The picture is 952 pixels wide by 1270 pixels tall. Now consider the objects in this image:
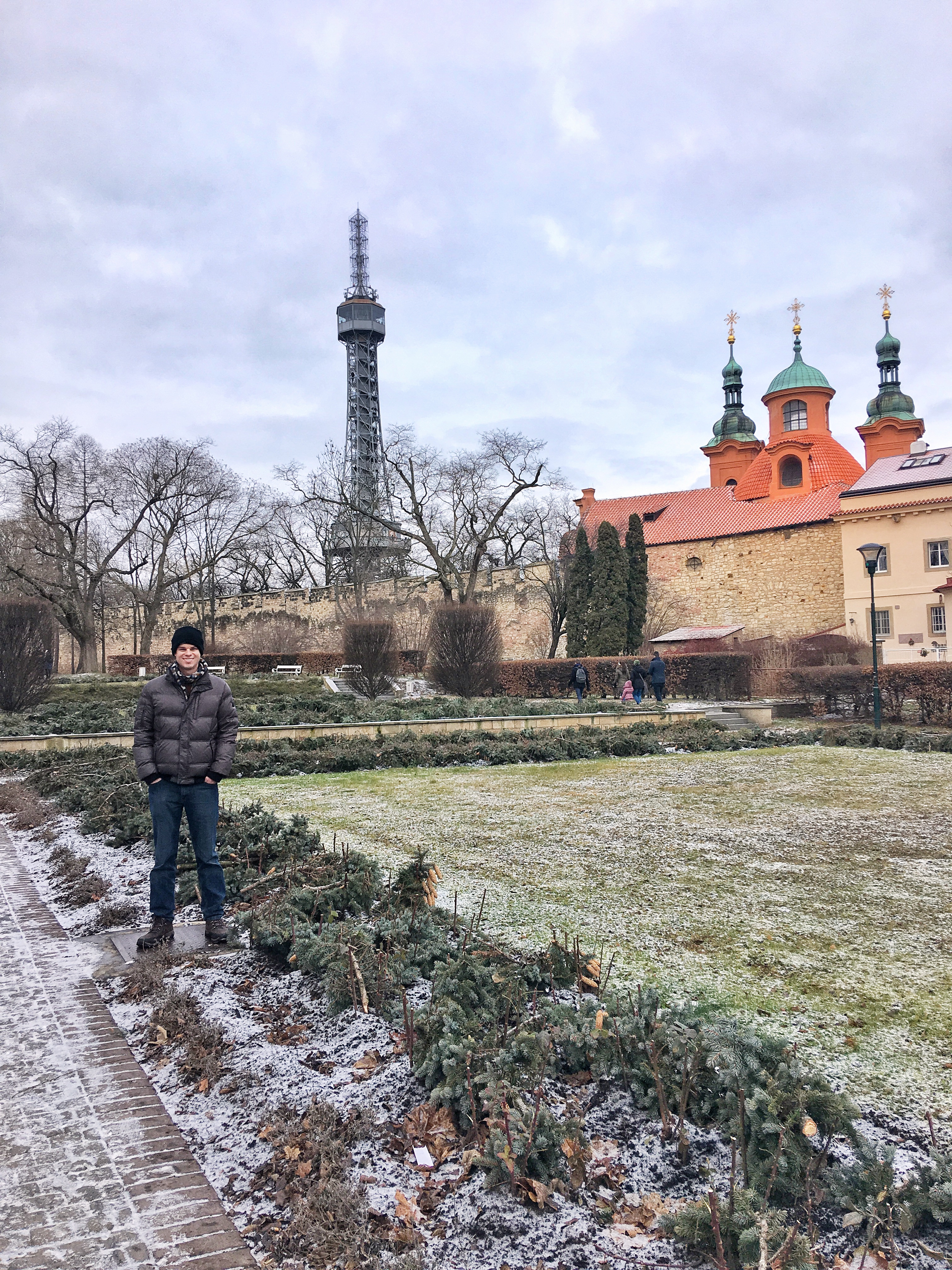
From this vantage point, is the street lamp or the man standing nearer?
the man standing

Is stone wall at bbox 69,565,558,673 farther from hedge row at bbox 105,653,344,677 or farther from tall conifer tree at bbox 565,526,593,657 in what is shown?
tall conifer tree at bbox 565,526,593,657

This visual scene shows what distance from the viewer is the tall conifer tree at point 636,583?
3119 cm

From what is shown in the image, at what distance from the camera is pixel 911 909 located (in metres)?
4.43

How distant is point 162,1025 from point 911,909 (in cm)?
372

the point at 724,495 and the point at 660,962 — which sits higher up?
the point at 724,495

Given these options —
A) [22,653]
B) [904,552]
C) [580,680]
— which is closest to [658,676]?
[580,680]

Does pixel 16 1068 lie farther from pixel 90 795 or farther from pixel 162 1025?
pixel 90 795

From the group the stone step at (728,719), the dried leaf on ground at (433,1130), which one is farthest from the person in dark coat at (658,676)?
the dried leaf on ground at (433,1130)

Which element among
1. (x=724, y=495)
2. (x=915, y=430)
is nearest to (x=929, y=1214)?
(x=724, y=495)

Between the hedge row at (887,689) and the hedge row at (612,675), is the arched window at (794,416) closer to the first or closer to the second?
the hedge row at (612,675)

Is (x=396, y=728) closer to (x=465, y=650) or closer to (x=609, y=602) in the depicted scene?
(x=465, y=650)

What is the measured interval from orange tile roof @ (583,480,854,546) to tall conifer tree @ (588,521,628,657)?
5.49 metres

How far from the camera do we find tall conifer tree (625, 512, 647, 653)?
31188mm

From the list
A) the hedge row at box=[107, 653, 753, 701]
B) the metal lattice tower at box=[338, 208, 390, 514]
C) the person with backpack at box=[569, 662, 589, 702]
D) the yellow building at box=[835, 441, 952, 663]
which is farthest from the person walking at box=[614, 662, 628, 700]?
the metal lattice tower at box=[338, 208, 390, 514]
